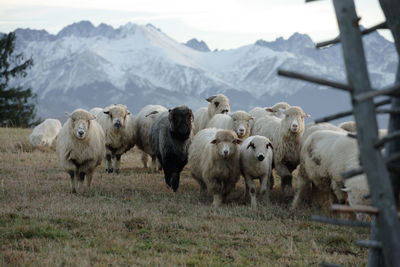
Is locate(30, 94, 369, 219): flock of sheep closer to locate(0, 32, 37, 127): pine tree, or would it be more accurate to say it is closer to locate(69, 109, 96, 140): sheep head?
locate(69, 109, 96, 140): sheep head

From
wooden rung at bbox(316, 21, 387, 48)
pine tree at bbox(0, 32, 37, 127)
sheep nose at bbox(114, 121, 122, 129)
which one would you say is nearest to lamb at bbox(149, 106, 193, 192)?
sheep nose at bbox(114, 121, 122, 129)

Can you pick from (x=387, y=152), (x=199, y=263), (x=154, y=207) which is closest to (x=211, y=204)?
(x=154, y=207)

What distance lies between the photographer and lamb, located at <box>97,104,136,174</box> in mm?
13211

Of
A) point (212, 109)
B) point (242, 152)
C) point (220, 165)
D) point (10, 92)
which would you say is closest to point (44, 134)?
point (212, 109)

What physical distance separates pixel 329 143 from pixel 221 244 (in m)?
2.87

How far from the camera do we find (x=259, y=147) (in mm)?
9453

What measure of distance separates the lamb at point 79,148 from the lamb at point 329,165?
3.80 metres

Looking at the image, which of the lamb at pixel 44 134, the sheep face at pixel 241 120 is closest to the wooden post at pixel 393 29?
the sheep face at pixel 241 120

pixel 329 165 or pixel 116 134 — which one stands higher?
pixel 116 134

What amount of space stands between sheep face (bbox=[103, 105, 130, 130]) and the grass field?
2.76 m

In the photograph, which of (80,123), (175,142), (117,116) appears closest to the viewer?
(80,123)

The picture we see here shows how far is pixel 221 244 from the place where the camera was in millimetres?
6523

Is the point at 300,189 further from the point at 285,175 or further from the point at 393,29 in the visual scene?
the point at 393,29

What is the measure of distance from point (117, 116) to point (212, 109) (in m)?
2.67
